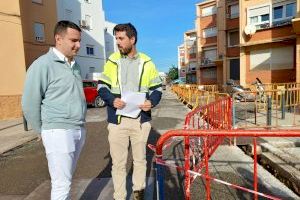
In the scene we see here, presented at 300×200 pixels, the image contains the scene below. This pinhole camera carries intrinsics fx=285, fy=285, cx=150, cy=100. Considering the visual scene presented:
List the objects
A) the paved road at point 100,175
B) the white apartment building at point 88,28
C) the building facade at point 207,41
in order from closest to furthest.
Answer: the paved road at point 100,175, the white apartment building at point 88,28, the building facade at point 207,41

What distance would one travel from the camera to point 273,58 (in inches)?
764

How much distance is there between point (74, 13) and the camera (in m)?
28.0

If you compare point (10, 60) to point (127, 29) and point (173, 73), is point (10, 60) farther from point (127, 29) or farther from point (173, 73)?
point (173, 73)

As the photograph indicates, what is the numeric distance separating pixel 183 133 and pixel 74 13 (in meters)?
28.2

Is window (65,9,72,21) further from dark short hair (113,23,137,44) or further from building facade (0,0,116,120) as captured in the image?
dark short hair (113,23,137,44)

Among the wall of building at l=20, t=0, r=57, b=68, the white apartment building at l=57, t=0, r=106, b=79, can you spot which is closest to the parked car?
the wall of building at l=20, t=0, r=57, b=68

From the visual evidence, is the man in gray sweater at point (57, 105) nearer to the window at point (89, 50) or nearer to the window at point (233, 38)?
the window at point (89, 50)

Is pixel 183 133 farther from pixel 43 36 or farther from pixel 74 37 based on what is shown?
pixel 43 36

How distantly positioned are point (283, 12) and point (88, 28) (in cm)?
1890

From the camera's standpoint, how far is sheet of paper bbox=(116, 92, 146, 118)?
321cm

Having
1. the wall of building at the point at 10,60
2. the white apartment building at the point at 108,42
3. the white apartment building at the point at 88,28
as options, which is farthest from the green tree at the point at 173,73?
the wall of building at the point at 10,60

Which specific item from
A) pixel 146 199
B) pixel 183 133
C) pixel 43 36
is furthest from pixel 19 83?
pixel 183 133

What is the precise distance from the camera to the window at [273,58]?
61.3 feet

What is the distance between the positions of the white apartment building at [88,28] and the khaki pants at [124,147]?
25.2 m
